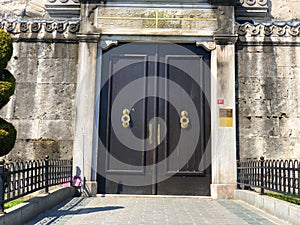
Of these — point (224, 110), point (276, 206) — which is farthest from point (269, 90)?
point (276, 206)

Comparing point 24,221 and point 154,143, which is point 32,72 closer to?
point 154,143

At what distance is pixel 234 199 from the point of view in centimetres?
809

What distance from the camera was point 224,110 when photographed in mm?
8672

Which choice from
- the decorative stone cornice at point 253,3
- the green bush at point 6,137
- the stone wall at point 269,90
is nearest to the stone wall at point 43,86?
the green bush at point 6,137

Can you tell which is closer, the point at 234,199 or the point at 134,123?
the point at 234,199

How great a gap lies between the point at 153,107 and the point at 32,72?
3.21 meters

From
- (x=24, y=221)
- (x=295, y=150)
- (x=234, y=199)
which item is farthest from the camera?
(x=295, y=150)

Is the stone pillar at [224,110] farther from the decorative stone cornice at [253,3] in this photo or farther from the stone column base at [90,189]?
the stone column base at [90,189]

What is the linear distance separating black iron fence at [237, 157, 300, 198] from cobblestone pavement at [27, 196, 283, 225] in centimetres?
50

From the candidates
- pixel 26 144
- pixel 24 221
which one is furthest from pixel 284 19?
pixel 24 221

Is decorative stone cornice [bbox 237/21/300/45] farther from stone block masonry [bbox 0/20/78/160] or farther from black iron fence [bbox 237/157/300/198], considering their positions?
stone block masonry [bbox 0/20/78/160]

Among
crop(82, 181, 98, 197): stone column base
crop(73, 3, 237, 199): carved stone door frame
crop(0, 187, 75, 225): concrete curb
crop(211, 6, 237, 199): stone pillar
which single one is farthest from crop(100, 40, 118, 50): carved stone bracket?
crop(0, 187, 75, 225): concrete curb

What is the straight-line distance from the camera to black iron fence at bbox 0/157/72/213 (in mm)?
4754

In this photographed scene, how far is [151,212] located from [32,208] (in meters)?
2.01
